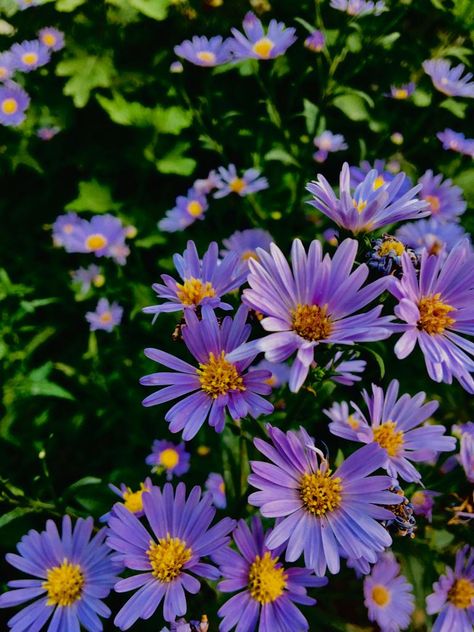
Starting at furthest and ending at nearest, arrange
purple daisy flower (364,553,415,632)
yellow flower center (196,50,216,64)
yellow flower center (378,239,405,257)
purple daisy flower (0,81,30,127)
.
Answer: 1. purple daisy flower (0,81,30,127)
2. yellow flower center (196,50,216,64)
3. purple daisy flower (364,553,415,632)
4. yellow flower center (378,239,405,257)

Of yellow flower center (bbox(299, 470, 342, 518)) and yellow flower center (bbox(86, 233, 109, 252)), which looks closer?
yellow flower center (bbox(299, 470, 342, 518))

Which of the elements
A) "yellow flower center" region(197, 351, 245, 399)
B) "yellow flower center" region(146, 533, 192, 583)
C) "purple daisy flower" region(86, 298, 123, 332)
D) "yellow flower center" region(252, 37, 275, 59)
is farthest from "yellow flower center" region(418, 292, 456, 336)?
"yellow flower center" region(252, 37, 275, 59)

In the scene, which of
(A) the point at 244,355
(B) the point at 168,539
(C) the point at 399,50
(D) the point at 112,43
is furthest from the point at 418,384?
(D) the point at 112,43

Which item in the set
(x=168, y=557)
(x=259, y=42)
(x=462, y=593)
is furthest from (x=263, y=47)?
(x=462, y=593)

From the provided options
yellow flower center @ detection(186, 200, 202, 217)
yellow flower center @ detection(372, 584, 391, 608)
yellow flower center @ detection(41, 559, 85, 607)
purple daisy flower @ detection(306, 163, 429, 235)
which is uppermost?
purple daisy flower @ detection(306, 163, 429, 235)

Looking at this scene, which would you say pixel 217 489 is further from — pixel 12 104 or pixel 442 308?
pixel 12 104

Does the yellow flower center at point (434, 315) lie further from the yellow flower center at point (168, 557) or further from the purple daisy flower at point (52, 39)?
the purple daisy flower at point (52, 39)

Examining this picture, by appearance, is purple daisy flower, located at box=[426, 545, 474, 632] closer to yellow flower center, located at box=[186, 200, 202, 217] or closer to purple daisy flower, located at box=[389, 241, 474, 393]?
purple daisy flower, located at box=[389, 241, 474, 393]
